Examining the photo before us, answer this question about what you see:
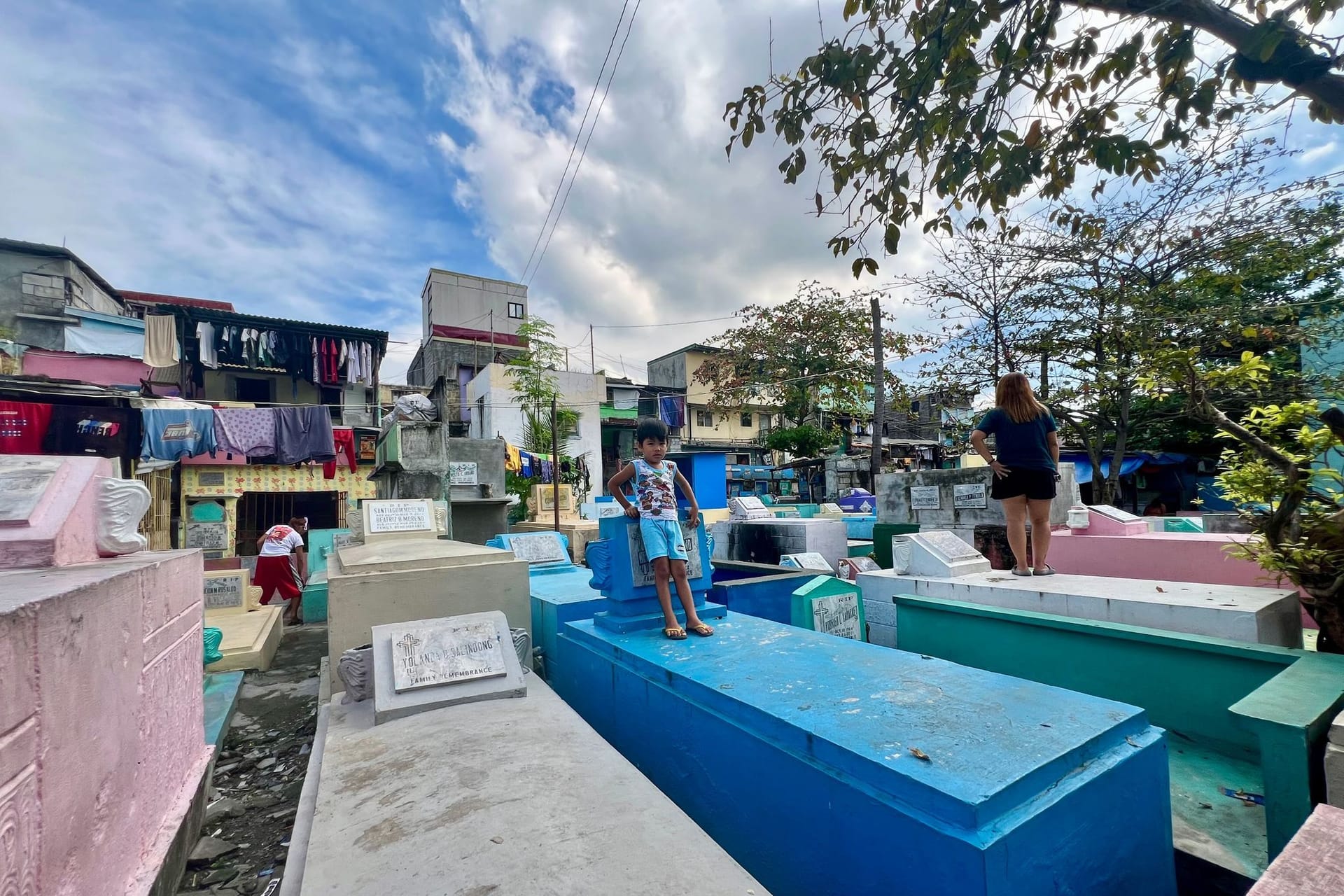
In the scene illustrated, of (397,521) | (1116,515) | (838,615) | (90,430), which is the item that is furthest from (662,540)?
(90,430)

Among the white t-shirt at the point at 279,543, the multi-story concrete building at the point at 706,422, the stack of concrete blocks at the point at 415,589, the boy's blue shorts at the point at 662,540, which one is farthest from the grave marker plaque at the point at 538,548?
the multi-story concrete building at the point at 706,422

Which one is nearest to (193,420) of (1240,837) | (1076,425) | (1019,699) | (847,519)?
(847,519)

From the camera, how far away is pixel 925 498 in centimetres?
718

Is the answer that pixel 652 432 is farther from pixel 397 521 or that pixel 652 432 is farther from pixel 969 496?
pixel 969 496

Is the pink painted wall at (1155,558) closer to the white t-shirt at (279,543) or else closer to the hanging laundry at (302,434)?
the white t-shirt at (279,543)

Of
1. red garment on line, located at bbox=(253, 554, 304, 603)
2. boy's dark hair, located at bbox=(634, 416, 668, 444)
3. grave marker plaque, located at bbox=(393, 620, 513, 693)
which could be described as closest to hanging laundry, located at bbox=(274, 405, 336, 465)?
red garment on line, located at bbox=(253, 554, 304, 603)

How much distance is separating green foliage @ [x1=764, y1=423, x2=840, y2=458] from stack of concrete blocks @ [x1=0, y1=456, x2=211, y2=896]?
1861cm

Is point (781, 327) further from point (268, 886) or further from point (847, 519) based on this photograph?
point (268, 886)

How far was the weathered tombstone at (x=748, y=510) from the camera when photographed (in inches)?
404

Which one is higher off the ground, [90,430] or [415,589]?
[90,430]

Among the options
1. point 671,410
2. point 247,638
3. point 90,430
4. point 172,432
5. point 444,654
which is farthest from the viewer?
point 671,410

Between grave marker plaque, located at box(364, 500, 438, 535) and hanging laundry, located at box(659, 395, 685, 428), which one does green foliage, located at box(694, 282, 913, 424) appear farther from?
grave marker plaque, located at box(364, 500, 438, 535)

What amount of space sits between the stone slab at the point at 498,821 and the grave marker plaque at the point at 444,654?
1.07 ft

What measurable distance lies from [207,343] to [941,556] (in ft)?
63.8
